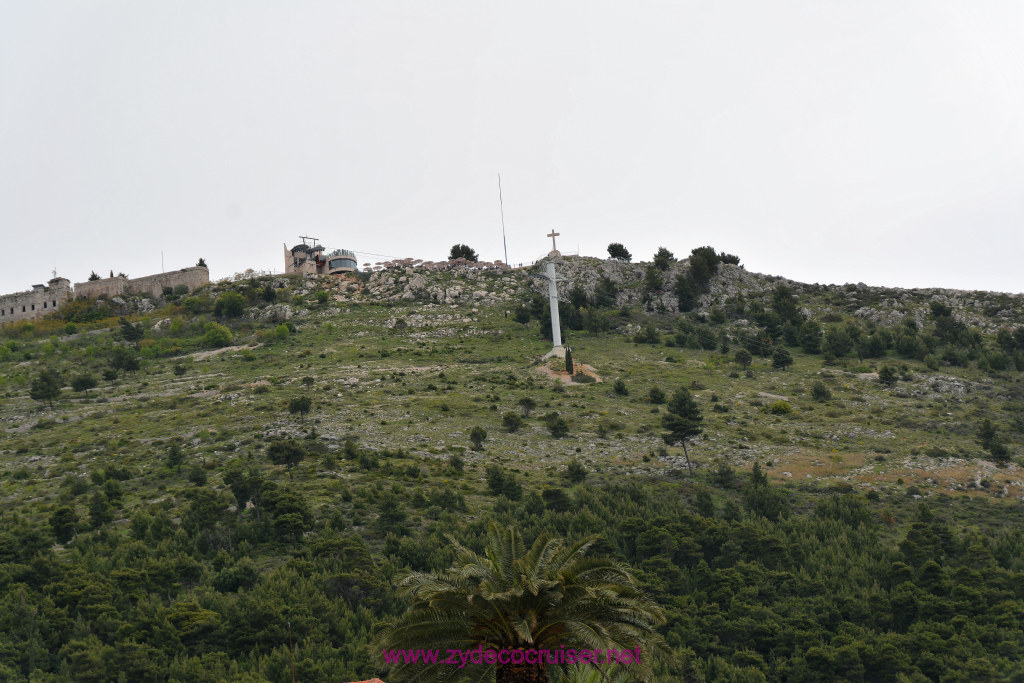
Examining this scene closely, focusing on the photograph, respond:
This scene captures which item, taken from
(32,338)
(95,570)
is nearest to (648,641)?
(95,570)

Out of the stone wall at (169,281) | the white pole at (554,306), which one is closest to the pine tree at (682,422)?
the white pole at (554,306)

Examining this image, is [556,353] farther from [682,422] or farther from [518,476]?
[518,476]

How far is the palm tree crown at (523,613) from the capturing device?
17219 millimetres

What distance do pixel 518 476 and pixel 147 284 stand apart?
7358cm

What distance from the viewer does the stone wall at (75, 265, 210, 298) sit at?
107688 mm

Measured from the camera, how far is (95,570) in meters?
39.0

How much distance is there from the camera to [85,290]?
355 feet

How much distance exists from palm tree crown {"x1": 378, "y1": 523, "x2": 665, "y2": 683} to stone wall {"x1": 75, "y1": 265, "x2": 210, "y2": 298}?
9788 cm

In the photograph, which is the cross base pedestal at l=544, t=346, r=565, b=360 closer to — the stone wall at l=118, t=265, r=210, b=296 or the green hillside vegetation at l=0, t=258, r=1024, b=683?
the green hillside vegetation at l=0, t=258, r=1024, b=683

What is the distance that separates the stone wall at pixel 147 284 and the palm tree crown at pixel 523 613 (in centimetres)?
9788

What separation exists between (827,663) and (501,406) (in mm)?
33342

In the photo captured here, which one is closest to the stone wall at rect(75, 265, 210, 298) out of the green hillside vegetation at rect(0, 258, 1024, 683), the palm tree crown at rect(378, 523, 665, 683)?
the green hillside vegetation at rect(0, 258, 1024, 683)

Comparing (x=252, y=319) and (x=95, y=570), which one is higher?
(x=252, y=319)

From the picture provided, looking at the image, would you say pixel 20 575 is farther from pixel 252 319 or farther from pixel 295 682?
pixel 252 319
